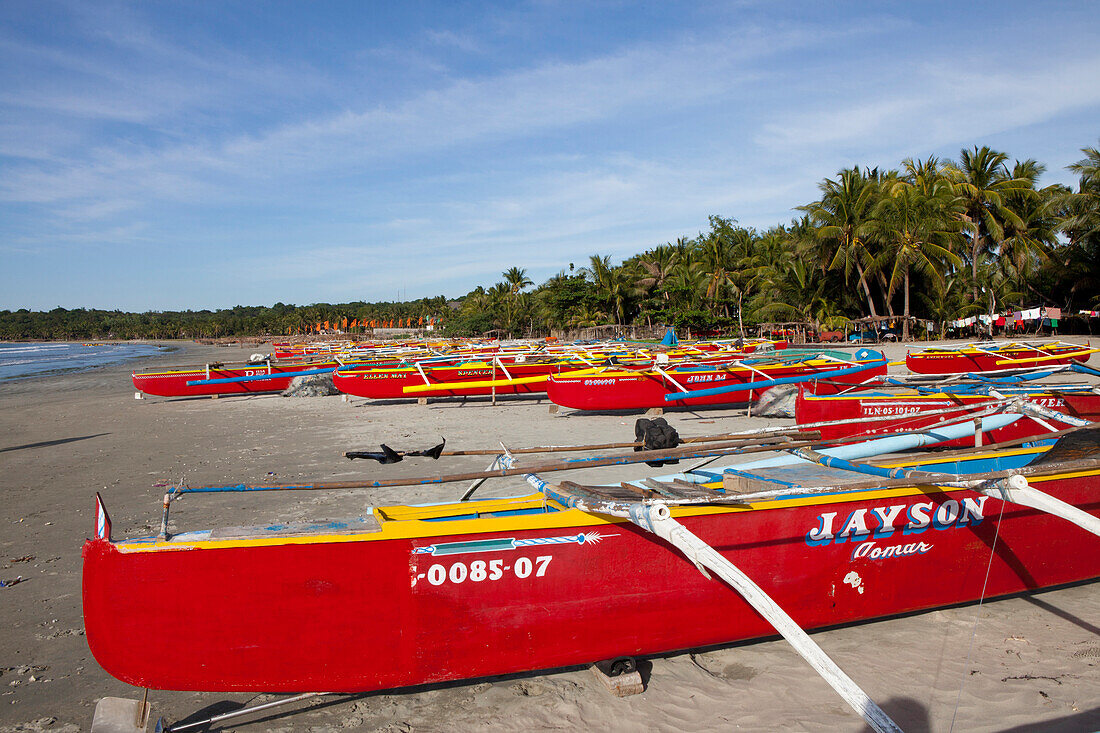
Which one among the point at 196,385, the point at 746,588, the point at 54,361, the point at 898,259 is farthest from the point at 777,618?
the point at 54,361

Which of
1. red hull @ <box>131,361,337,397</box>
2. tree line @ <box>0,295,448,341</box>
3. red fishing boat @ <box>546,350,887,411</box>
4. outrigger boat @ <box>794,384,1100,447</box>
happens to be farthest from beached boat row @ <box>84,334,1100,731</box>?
tree line @ <box>0,295,448,341</box>

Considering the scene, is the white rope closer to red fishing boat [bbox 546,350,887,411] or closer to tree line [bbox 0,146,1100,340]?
red fishing boat [bbox 546,350,887,411]

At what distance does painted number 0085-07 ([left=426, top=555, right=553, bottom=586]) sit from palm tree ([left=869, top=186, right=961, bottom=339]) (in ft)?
100

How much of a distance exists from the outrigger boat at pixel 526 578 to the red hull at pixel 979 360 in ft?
42.9

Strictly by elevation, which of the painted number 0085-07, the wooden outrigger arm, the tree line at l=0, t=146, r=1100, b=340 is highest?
the tree line at l=0, t=146, r=1100, b=340

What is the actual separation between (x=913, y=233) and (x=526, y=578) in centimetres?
3168

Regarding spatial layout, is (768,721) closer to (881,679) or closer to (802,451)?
(881,679)

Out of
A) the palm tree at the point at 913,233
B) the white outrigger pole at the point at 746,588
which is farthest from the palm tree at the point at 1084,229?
the white outrigger pole at the point at 746,588

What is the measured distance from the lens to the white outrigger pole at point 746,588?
94.8 inches

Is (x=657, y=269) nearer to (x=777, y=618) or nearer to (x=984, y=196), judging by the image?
(x=984, y=196)

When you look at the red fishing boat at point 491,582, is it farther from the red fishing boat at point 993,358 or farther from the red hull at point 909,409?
the red fishing boat at point 993,358

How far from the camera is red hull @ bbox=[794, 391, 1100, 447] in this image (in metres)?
7.81

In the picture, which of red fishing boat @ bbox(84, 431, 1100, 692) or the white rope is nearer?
the white rope

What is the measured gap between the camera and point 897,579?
396 cm
